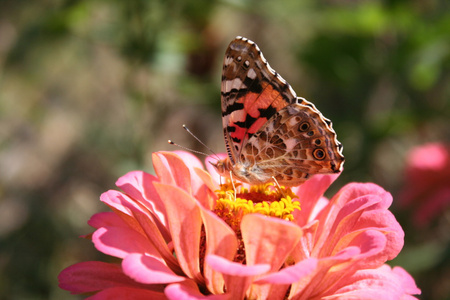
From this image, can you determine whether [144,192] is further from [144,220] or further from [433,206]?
[433,206]

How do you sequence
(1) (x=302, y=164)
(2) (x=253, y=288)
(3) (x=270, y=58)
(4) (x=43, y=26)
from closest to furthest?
1. (2) (x=253, y=288)
2. (1) (x=302, y=164)
3. (4) (x=43, y=26)
4. (3) (x=270, y=58)

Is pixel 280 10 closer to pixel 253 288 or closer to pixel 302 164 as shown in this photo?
pixel 302 164

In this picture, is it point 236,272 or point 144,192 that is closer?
point 236,272

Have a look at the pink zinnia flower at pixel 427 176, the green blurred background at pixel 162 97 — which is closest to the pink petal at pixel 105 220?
the green blurred background at pixel 162 97

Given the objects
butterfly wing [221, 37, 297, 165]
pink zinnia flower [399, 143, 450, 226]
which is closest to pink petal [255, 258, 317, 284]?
butterfly wing [221, 37, 297, 165]

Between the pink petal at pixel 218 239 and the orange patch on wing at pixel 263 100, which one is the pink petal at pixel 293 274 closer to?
the pink petal at pixel 218 239

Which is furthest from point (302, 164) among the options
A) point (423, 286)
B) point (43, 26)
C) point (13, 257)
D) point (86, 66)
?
point (86, 66)

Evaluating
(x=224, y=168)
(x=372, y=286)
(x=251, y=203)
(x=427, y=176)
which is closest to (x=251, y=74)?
(x=224, y=168)
